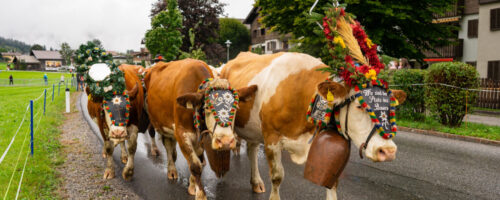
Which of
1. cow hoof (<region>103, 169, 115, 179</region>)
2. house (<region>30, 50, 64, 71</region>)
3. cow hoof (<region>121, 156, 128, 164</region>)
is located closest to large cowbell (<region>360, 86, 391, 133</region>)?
cow hoof (<region>103, 169, 115, 179</region>)

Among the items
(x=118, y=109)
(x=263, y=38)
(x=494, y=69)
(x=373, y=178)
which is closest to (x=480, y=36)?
(x=494, y=69)

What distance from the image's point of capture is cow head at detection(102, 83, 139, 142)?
16.9 ft

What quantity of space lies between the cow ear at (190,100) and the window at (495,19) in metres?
22.4

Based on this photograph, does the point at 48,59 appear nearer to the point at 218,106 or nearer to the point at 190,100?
the point at 190,100

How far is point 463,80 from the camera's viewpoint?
10562 millimetres

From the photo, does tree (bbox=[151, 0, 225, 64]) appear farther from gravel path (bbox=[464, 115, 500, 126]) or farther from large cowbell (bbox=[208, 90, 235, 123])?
large cowbell (bbox=[208, 90, 235, 123])

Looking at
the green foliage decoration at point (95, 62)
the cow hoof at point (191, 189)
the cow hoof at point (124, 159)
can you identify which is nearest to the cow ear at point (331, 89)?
the cow hoof at point (191, 189)

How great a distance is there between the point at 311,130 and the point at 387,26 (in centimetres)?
1169

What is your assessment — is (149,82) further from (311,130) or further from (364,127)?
(364,127)

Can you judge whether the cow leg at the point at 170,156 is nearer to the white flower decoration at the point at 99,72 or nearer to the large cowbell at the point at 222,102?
the white flower decoration at the point at 99,72

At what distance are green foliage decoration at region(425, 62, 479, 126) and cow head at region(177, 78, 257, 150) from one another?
9.05 m

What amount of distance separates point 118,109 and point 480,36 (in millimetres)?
23478

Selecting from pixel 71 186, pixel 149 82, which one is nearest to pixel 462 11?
pixel 149 82

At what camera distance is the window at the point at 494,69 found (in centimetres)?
1988
